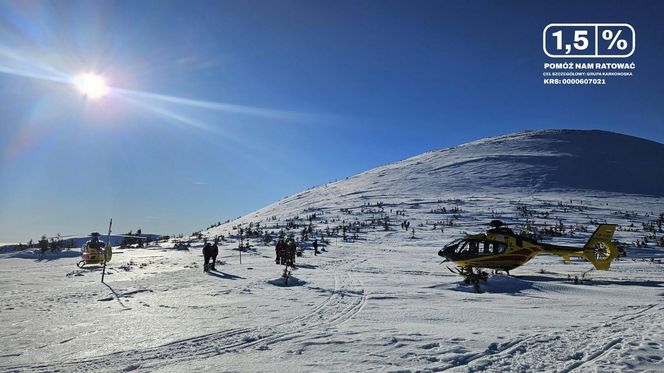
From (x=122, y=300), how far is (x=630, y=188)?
5891 centimetres

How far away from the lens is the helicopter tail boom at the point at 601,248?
17672 mm

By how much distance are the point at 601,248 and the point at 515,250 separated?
13.0ft

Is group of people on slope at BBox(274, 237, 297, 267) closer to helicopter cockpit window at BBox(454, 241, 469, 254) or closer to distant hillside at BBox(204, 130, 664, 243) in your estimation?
helicopter cockpit window at BBox(454, 241, 469, 254)

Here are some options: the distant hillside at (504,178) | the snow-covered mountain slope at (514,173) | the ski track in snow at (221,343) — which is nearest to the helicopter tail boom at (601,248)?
the ski track in snow at (221,343)

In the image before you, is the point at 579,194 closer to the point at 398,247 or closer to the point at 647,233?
the point at 647,233

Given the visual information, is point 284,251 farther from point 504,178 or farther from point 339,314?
point 504,178

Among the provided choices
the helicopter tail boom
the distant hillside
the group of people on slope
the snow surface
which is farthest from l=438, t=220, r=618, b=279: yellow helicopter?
the distant hillside

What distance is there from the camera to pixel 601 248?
1778cm

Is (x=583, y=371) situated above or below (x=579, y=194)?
below

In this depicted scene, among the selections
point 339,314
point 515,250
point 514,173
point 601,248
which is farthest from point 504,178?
point 339,314

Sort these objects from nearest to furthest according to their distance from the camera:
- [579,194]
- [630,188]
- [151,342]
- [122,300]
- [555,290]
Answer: [151,342] < [122,300] < [555,290] < [579,194] < [630,188]

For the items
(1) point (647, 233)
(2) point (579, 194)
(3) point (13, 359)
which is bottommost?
(3) point (13, 359)

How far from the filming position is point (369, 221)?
39.1 meters

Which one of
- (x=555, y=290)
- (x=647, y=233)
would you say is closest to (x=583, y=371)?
(x=555, y=290)
